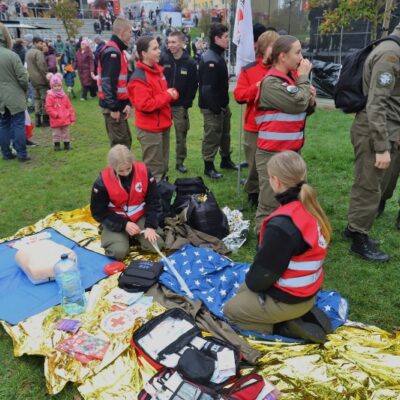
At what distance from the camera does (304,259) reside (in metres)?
2.61

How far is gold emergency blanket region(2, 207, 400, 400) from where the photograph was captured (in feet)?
7.91

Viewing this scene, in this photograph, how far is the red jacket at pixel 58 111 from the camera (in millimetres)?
7906

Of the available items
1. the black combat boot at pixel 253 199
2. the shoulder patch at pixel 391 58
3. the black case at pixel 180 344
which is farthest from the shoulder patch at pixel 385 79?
the black case at pixel 180 344

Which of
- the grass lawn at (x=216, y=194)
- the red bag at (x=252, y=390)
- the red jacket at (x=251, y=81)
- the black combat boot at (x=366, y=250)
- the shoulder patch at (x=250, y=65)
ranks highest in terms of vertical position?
the shoulder patch at (x=250, y=65)

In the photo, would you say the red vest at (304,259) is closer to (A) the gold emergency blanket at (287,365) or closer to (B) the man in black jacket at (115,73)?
(A) the gold emergency blanket at (287,365)

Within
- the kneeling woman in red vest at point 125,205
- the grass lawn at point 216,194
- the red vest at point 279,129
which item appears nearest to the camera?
the grass lawn at point 216,194

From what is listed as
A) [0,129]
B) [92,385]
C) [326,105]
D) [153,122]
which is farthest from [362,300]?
[326,105]

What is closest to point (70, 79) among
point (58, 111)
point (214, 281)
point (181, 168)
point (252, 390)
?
point (58, 111)

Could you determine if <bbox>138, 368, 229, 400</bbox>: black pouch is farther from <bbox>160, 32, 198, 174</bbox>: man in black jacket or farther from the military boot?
<bbox>160, 32, 198, 174</bbox>: man in black jacket

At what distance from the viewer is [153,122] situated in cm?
520

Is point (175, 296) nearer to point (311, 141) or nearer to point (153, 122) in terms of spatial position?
point (153, 122)

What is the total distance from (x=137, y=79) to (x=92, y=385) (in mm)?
3531

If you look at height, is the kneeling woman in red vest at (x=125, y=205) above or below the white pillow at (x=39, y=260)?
above

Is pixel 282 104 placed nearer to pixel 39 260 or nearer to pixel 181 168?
pixel 39 260
